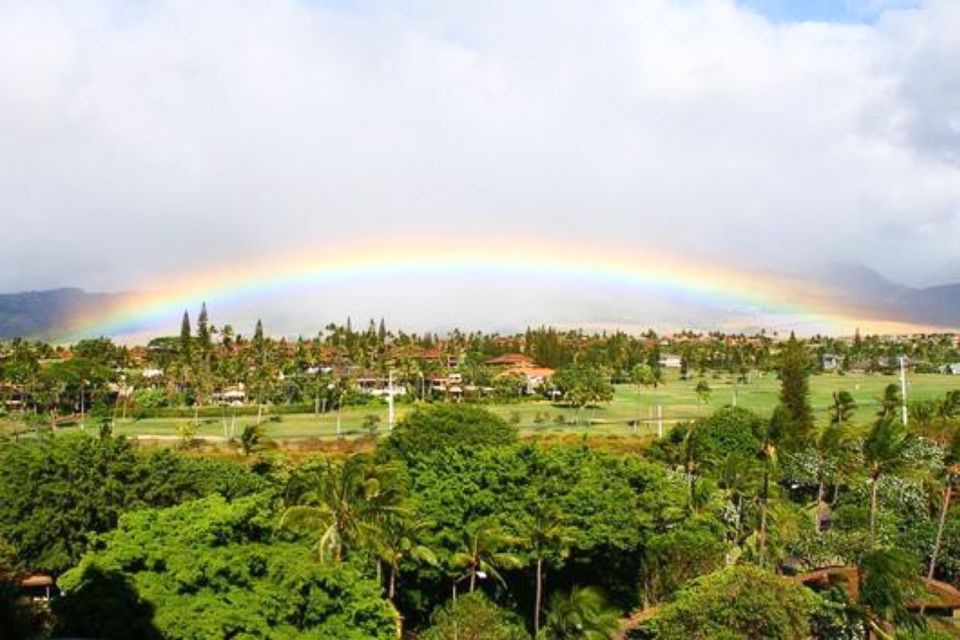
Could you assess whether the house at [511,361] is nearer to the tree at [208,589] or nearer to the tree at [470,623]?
the tree at [470,623]

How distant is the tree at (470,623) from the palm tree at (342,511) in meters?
3.33

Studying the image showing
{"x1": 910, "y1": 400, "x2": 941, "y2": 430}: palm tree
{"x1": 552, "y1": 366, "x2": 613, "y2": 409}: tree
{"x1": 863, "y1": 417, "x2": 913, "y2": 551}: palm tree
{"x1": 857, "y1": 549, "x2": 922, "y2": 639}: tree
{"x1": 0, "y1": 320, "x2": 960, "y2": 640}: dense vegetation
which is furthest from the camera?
{"x1": 552, "y1": 366, "x2": 613, "y2": 409}: tree

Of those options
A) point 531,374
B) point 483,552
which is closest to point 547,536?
point 483,552

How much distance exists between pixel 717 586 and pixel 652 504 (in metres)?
8.04

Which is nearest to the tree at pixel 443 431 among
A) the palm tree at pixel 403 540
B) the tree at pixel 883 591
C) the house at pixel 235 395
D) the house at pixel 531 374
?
the palm tree at pixel 403 540

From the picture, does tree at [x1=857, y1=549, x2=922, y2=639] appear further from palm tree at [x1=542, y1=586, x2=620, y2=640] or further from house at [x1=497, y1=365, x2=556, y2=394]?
house at [x1=497, y1=365, x2=556, y2=394]

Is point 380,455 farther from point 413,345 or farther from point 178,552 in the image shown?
point 413,345

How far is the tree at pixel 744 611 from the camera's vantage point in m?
22.9

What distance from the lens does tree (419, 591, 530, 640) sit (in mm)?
25859

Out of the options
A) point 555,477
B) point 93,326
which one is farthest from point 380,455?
point 93,326

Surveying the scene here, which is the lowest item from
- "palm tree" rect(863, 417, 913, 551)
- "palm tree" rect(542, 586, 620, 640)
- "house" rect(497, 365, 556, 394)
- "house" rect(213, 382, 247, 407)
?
"palm tree" rect(542, 586, 620, 640)

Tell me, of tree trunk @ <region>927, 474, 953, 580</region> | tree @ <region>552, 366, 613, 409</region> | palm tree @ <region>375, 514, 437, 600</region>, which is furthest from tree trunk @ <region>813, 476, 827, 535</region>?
tree @ <region>552, 366, 613, 409</region>

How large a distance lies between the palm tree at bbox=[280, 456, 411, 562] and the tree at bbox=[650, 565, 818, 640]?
8.40 m

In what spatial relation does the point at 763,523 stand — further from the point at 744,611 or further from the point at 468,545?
the point at 468,545
